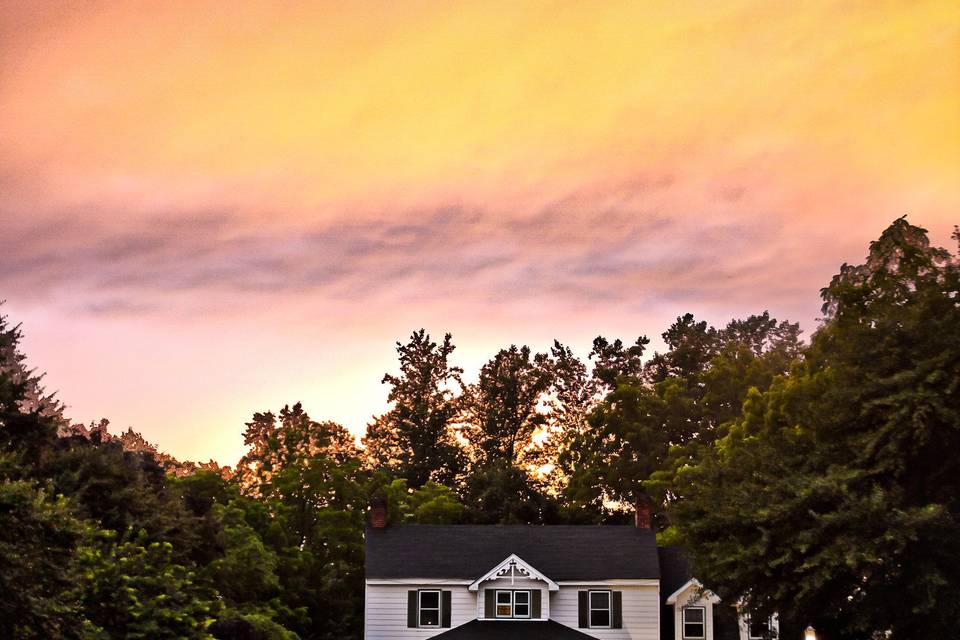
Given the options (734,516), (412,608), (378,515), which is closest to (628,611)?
(412,608)

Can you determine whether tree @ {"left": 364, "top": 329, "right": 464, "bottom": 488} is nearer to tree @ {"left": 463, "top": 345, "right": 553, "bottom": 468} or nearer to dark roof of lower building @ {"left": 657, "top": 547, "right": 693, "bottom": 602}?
tree @ {"left": 463, "top": 345, "right": 553, "bottom": 468}

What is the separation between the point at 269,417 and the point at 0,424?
58.7 m

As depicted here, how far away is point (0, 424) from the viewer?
38.8 meters

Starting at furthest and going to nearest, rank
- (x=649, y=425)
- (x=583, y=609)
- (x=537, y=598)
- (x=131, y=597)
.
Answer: (x=649, y=425)
(x=583, y=609)
(x=537, y=598)
(x=131, y=597)

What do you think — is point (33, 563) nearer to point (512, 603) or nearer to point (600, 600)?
point (512, 603)

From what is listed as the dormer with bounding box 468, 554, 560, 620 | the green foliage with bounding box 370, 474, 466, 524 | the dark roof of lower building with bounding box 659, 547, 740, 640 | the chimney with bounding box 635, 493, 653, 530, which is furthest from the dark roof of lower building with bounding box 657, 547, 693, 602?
the green foliage with bounding box 370, 474, 466, 524

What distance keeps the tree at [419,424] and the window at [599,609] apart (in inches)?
1378

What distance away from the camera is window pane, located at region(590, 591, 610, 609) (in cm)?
6062

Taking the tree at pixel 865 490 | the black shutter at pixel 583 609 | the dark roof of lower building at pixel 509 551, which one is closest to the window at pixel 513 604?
the dark roof of lower building at pixel 509 551

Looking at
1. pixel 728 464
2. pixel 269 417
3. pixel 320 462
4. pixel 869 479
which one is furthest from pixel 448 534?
pixel 269 417

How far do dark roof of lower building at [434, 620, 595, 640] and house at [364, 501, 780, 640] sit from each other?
5 cm

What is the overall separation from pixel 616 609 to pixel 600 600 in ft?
2.77

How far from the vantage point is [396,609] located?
2389 inches

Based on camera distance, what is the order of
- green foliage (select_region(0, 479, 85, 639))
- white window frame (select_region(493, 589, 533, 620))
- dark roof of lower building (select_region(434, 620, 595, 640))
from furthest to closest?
white window frame (select_region(493, 589, 533, 620)) < dark roof of lower building (select_region(434, 620, 595, 640)) < green foliage (select_region(0, 479, 85, 639))
